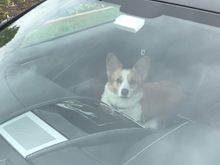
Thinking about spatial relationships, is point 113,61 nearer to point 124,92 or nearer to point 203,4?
point 124,92

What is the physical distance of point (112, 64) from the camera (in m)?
2.17

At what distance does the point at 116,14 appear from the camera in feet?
7.39

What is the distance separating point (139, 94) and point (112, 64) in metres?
0.19

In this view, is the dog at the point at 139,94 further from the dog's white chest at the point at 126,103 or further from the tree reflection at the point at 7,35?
the tree reflection at the point at 7,35

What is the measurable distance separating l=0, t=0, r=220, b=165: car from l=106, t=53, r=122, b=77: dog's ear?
0.10 feet

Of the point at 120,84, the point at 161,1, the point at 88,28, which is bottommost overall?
the point at 120,84

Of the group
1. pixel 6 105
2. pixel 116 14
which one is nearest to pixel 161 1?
pixel 116 14

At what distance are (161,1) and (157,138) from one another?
595mm

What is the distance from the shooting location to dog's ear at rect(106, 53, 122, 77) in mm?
2160

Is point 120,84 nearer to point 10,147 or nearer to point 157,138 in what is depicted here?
point 157,138

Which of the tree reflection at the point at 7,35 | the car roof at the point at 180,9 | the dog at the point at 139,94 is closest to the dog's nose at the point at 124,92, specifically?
the dog at the point at 139,94

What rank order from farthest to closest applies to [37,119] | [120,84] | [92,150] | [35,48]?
[35,48] < [120,84] < [37,119] < [92,150]

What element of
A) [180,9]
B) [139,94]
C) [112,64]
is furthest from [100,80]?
[180,9]

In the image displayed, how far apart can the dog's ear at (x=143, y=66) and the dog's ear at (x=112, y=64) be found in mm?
83
